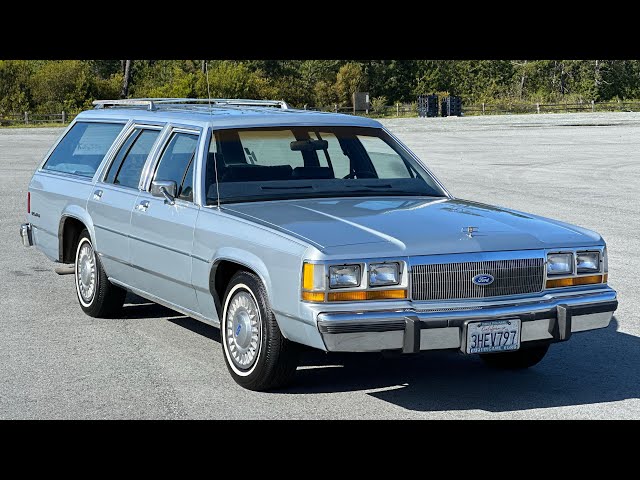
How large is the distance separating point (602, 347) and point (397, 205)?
6.04 ft

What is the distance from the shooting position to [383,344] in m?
5.90

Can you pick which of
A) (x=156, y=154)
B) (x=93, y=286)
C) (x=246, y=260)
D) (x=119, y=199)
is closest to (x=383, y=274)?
(x=246, y=260)

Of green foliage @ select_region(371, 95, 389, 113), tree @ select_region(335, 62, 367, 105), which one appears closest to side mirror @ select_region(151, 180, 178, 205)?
green foliage @ select_region(371, 95, 389, 113)

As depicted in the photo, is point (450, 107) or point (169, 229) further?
point (450, 107)

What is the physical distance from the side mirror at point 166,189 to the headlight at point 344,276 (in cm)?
185

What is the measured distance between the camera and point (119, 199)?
8.29 metres

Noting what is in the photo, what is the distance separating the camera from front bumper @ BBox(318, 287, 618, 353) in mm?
5867

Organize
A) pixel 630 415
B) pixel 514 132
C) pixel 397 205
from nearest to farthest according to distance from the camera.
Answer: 1. pixel 630 415
2. pixel 397 205
3. pixel 514 132

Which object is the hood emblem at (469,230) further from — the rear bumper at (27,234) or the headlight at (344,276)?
the rear bumper at (27,234)

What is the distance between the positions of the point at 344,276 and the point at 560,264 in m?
1.31

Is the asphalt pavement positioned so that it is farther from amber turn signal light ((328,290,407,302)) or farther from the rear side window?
the rear side window

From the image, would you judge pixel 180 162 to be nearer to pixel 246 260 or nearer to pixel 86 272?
pixel 246 260
